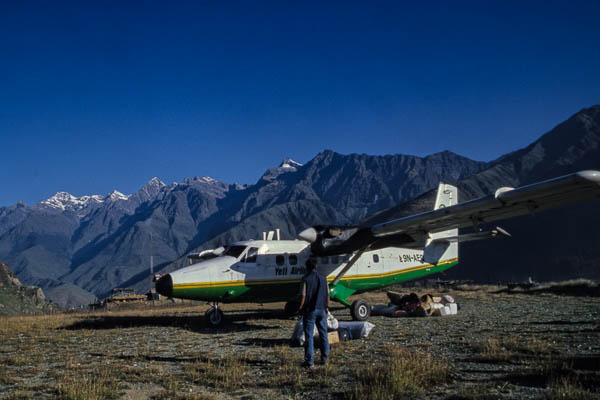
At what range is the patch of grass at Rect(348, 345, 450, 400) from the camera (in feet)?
21.9

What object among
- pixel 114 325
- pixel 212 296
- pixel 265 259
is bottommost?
pixel 114 325

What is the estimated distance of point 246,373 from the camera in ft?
28.3

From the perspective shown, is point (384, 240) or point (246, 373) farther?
point (384, 240)

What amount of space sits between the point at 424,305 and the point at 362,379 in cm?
1178

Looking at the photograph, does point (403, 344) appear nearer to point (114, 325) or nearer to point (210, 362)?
point (210, 362)

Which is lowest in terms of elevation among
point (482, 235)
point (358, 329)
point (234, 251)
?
point (358, 329)

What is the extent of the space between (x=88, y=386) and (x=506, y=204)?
11533 millimetres

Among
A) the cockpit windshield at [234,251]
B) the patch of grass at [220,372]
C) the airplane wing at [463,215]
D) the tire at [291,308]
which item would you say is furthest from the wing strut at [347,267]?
the patch of grass at [220,372]

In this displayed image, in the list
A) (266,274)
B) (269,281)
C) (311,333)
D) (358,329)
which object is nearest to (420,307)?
(269,281)

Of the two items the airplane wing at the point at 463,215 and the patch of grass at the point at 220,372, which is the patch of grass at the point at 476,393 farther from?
Answer: the airplane wing at the point at 463,215

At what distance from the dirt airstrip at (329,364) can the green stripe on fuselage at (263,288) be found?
169cm

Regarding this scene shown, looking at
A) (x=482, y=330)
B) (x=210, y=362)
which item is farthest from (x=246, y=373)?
(x=482, y=330)

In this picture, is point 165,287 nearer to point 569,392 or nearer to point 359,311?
point 359,311

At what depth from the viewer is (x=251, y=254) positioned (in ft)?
58.8
